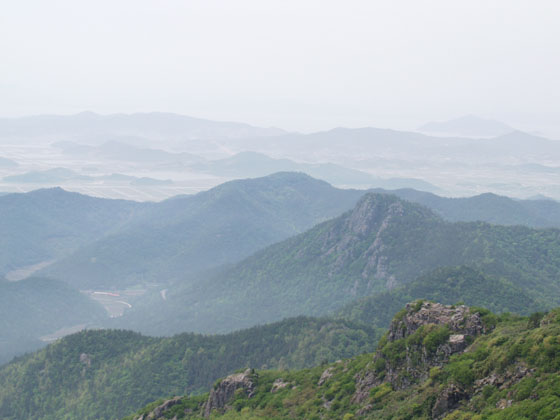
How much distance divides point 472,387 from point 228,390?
34.3 meters

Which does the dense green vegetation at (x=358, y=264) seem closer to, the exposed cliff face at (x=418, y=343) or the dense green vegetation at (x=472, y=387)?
the dense green vegetation at (x=472, y=387)

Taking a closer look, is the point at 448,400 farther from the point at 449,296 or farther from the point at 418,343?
the point at 449,296

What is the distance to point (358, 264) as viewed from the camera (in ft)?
546

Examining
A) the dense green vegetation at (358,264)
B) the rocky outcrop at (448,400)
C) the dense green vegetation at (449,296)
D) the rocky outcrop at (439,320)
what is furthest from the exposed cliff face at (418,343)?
the dense green vegetation at (358,264)

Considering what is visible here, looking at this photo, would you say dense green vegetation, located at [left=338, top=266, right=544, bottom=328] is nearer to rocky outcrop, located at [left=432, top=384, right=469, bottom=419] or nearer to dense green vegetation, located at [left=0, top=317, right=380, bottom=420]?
dense green vegetation, located at [left=0, top=317, right=380, bottom=420]

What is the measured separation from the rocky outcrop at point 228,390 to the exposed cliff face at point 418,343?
16.7 meters

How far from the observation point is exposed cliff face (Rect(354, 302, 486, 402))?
40.9 m

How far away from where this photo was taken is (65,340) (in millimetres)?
113062

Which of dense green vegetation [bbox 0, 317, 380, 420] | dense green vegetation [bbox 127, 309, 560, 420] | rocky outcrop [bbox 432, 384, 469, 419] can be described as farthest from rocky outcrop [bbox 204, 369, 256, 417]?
rocky outcrop [bbox 432, 384, 469, 419]

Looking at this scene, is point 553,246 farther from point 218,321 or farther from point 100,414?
point 100,414

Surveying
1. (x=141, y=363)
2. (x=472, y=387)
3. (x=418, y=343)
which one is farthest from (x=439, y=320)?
(x=141, y=363)

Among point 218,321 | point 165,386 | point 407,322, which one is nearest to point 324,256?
point 218,321

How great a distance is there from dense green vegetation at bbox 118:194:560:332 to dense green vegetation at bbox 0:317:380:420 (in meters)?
48.7

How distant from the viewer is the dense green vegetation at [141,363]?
9462 centimetres
